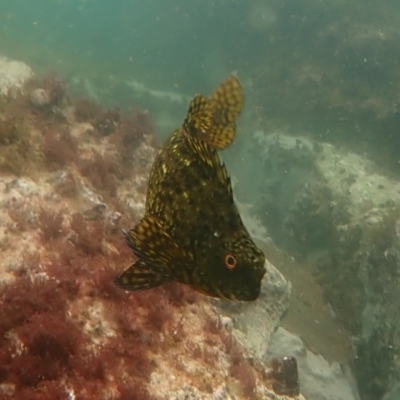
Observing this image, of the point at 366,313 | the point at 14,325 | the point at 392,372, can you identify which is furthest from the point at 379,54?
the point at 14,325

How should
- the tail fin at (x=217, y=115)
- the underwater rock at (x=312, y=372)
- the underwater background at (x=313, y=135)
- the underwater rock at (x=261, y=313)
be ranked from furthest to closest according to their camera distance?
the underwater background at (x=313, y=135), the underwater rock at (x=312, y=372), the underwater rock at (x=261, y=313), the tail fin at (x=217, y=115)

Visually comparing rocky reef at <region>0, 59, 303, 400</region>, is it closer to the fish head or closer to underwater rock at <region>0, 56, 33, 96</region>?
the fish head

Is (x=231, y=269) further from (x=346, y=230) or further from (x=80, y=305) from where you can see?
(x=346, y=230)

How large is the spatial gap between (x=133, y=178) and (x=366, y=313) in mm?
9099

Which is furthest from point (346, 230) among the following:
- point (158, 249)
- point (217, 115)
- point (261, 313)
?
point (158, 249)

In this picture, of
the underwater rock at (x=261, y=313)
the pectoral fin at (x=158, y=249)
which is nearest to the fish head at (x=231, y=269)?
the pectoral fin at (x=158, y=249)

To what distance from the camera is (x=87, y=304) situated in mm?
5453

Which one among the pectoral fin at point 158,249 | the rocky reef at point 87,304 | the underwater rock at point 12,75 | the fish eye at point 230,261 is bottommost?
the underwater rock at point 12,75

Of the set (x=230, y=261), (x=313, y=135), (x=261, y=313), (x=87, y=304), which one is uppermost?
(x=230, y=261)

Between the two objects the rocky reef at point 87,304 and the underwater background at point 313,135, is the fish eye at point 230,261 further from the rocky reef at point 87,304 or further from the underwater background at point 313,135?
the underwater background at point 313,135

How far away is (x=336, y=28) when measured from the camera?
2498cm

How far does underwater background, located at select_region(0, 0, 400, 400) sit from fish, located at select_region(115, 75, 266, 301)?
627 cm

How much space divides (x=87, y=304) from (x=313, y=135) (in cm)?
1775

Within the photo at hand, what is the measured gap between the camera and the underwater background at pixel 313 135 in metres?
13.1
